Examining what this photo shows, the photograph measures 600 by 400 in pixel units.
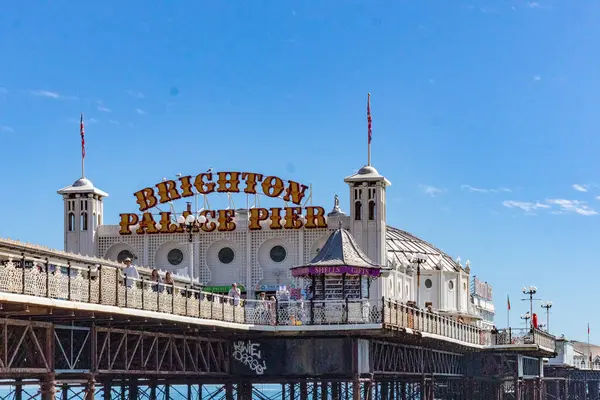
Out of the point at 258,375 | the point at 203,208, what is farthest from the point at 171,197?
the point at 258,375

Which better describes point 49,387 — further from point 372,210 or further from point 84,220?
point 84,220

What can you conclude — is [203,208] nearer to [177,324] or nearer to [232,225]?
[232,225]

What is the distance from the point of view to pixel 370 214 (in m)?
79.8

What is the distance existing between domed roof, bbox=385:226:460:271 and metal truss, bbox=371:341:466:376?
33.7 meters

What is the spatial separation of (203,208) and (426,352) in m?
18.7

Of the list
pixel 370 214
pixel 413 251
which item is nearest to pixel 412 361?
pixel 370 214

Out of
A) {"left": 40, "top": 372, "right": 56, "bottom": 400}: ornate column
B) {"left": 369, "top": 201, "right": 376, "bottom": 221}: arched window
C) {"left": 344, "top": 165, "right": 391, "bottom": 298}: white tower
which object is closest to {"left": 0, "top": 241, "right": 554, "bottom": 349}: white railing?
{"left": 40, "top": 372, "right": 56, "bottom": 400}: ornate column

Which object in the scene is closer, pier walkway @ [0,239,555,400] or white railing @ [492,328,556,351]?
pier walkway @ [0,239,555,400]

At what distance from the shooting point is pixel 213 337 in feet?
192

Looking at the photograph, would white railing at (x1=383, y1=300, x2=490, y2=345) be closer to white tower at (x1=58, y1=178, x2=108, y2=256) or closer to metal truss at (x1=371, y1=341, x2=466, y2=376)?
metal truss at (x1=371, y1=341, x2=466, y2=376)

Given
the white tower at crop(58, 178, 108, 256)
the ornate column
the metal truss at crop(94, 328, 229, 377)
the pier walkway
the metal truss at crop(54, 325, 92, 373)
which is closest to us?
the pier walkway

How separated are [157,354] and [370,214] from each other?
3076 centimetres

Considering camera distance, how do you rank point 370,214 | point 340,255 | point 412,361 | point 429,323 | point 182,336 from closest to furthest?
point 182,336 < point 340,255 < point 429,323 < point 412,361 < point 370,214

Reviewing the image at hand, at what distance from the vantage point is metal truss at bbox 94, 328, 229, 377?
158ft
